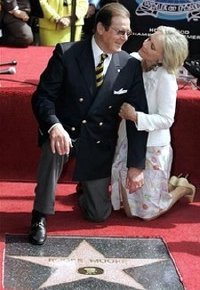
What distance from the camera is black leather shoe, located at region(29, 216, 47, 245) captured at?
9.98ft

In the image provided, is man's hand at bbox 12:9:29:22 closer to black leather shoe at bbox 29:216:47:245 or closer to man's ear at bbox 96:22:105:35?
man's ear at bbox 96:22:105:35

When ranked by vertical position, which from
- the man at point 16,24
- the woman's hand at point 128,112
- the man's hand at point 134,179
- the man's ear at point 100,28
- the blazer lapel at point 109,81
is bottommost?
the man's hand at point 134,179

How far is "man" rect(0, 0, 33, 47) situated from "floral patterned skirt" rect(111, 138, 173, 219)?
6.82 ft

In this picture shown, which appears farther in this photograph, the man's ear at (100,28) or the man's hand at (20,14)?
A: the man's hand at (20,14)

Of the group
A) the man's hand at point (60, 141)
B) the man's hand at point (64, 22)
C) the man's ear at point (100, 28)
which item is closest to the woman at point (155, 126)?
the man's ear at point (100, 28)

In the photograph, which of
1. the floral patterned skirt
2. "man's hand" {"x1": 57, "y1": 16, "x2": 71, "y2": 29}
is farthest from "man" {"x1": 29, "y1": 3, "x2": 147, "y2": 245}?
"man's hand" {"x1": 57, "y1": 16, "x2": 71, "y2": 29}

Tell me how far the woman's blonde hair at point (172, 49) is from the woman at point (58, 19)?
6.52 feet

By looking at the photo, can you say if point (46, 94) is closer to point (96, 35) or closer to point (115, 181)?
point (96, 35)

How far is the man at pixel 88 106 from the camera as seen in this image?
3.02 meters

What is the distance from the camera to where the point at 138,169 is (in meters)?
3.17

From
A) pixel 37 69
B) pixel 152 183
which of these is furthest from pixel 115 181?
pixel 37 69

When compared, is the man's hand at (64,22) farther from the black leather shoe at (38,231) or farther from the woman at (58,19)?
the black leather shoe at (38,231)

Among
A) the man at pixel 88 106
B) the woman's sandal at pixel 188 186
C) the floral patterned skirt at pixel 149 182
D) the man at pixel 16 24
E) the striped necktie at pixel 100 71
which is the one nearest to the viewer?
the man at pixel 88 106

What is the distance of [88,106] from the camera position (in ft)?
10.3
